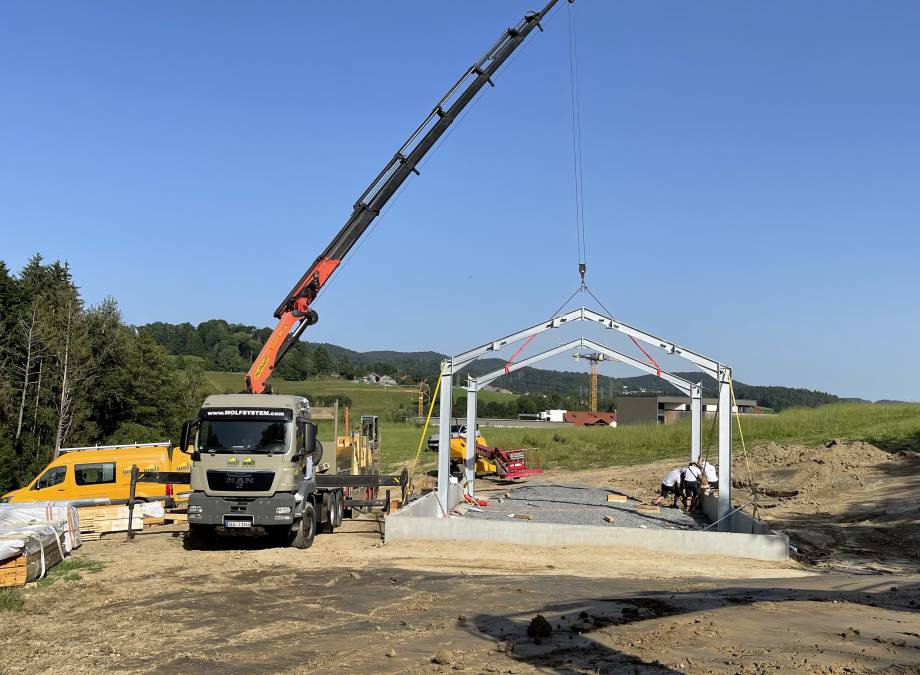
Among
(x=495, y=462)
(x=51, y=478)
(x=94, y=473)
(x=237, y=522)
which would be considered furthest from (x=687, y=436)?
(x=237, y=522)

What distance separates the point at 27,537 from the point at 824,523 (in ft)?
57.0

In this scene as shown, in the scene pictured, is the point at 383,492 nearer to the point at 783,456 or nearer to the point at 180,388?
the point at 783,456

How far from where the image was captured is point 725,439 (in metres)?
18.9

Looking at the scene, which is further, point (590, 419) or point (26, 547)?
point (590, 419)

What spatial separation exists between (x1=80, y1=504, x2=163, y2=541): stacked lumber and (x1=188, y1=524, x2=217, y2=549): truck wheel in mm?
1873

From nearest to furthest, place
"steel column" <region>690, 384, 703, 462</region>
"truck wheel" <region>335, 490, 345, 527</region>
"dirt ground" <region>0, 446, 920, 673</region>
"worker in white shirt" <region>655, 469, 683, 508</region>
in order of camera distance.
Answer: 1. "dirt ground" <region>0, 446, 920, 673</region>
2. "truck wheel" <region>335, 490, 345, 527</region>
3. "worker in white shirt" <region>655, 469, 683, 508</region>
4. "steel column" <region>690, 384, 703, 462</region>

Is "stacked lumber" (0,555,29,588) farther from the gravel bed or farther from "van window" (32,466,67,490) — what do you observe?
the gravel bed

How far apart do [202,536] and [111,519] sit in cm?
263

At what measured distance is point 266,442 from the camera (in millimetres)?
16391

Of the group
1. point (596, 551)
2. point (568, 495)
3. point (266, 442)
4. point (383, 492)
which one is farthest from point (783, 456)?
point (266, 442)

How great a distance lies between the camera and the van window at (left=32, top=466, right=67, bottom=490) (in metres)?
21.3

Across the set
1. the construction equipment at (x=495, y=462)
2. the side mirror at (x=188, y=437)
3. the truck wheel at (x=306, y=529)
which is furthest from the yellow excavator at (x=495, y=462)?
the side mirror at (x=188, y=437)

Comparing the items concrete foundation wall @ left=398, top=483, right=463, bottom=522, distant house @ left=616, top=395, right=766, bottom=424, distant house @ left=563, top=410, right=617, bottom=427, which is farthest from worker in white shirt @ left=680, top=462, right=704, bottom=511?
distant house @ left=563, top=410, right=617, bottom=427

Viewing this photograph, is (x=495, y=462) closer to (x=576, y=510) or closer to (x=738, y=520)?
(x=576, y=510)
